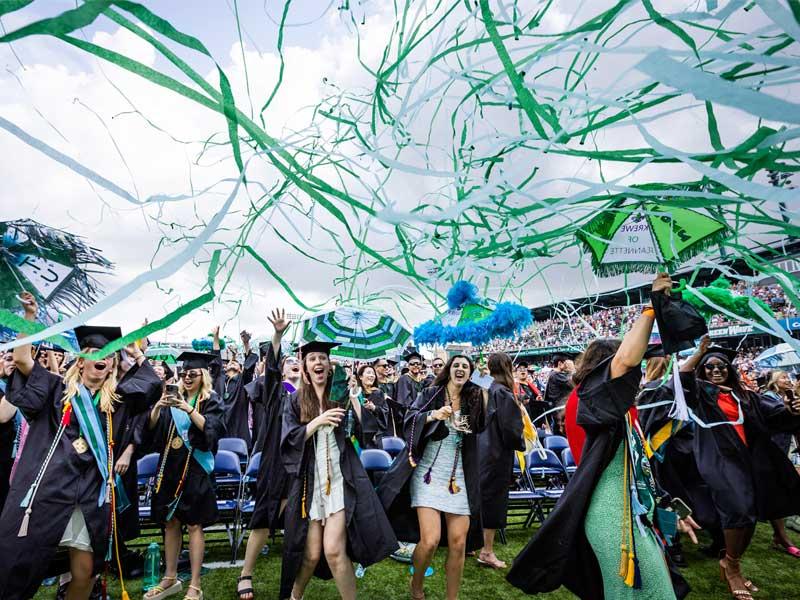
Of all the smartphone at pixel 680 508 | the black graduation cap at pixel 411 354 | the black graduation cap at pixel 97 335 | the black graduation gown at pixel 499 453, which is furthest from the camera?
the black graduation cap at pixel 411 354

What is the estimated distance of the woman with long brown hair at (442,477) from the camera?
133 inches

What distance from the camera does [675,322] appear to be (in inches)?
82.3

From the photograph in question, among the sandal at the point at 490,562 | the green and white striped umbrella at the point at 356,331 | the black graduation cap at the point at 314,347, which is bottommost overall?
the sandal at the point at 490,562

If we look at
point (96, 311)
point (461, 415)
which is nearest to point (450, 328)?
point (461, 415)

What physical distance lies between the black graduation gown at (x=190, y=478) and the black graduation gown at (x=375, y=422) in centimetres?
129

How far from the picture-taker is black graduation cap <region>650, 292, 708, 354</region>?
207 centimetres

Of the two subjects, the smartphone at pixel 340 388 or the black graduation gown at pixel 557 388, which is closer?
the smartphone at pixel 340 388

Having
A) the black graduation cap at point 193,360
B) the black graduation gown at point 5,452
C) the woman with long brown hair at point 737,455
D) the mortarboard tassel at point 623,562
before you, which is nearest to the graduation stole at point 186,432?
the black graduation cap at point 193,360

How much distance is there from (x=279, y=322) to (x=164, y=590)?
2.11m

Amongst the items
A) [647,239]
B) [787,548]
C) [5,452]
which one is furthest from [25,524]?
[787,548]

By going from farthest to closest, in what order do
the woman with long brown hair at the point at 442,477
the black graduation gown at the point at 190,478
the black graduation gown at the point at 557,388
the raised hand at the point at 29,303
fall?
1. the black graduation gown at the point at 557,388
2. the black graduation gown at the point at 190,478
3. the woman with long brown hair at the point at 442,477
4. the raised hand at the point at 29,303

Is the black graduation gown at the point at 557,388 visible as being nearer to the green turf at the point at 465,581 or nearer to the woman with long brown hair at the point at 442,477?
the green turf at the point at 465,581

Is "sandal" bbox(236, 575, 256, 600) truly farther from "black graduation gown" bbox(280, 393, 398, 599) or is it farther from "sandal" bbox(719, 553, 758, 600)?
"sandal" bbox(719, 553, 758, 600)

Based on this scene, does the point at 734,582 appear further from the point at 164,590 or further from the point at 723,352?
the point at 164,590
